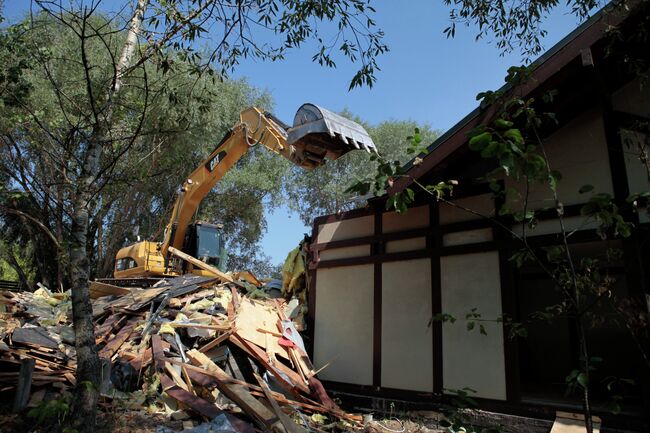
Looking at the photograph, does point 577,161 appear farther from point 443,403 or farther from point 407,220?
point 443,403

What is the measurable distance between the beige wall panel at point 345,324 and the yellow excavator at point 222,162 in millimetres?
2243

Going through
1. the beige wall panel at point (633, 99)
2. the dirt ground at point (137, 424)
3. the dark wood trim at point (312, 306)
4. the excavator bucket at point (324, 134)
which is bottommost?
the dirt ground at point (137, 424)

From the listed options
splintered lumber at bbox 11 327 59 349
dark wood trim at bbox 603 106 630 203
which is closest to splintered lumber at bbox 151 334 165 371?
splintered lumber at bbox 11 327 59 349

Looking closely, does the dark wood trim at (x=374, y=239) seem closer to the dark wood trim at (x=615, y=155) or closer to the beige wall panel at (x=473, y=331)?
the beige wall panel at (x=473, y=331)

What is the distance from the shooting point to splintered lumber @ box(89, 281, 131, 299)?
10844 mm

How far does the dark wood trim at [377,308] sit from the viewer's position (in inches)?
288

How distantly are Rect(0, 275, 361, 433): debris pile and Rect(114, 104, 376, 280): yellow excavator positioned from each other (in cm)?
301

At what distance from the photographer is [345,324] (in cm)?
802

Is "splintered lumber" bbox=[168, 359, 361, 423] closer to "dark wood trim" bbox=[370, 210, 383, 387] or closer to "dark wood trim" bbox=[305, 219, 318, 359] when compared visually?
"dark wood trim" bbox=[370, 210, 383, 387]

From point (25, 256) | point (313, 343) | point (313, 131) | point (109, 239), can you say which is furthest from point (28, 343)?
point (25, 256)

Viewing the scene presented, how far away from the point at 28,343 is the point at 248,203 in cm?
1960

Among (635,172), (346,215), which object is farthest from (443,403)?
(635,172)

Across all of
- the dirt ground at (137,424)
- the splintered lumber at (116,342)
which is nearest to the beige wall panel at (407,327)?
the dirt ground at (137,424)

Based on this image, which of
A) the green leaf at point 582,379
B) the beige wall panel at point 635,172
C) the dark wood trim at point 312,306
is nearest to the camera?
the green leaf at point 582,379
